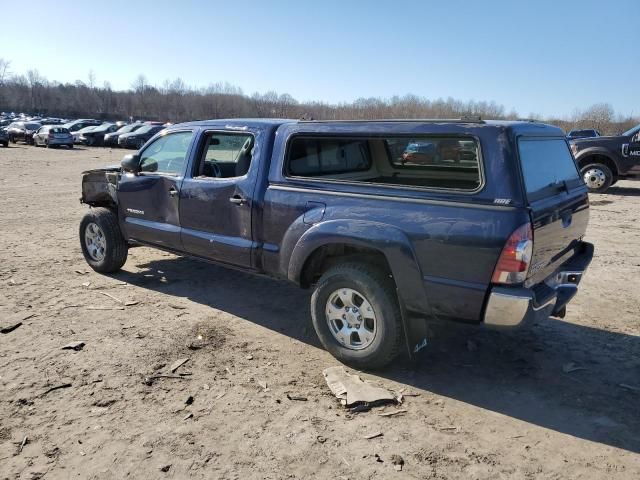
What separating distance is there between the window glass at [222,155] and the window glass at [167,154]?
24 cm

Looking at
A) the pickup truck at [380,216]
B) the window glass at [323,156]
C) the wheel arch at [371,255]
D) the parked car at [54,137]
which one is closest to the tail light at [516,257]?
the pickup truck at [380,216]

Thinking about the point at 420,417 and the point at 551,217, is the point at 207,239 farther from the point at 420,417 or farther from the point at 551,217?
the point at 551,217

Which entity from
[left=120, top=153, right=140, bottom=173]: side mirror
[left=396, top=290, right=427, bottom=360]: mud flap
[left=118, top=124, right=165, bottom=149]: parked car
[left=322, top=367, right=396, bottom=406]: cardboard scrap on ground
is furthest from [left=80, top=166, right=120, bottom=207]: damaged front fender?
[left=118, top=124, right=165, bottom=149]: parked car

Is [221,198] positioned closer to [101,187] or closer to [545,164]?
Result: [101,187]

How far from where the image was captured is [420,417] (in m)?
3.20

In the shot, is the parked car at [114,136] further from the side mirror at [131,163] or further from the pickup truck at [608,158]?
the side mirror at [131,163]

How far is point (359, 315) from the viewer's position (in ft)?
12.4

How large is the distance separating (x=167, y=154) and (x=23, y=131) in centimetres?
3745

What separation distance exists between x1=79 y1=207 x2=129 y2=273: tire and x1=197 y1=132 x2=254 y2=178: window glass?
165 centimetres

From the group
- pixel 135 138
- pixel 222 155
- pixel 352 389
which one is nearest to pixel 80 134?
pixel 135 138

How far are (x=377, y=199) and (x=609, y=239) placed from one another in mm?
6351

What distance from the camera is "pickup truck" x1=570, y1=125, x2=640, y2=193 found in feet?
41.7

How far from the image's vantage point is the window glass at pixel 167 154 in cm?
513

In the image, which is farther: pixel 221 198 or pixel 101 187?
pixel 101 187
